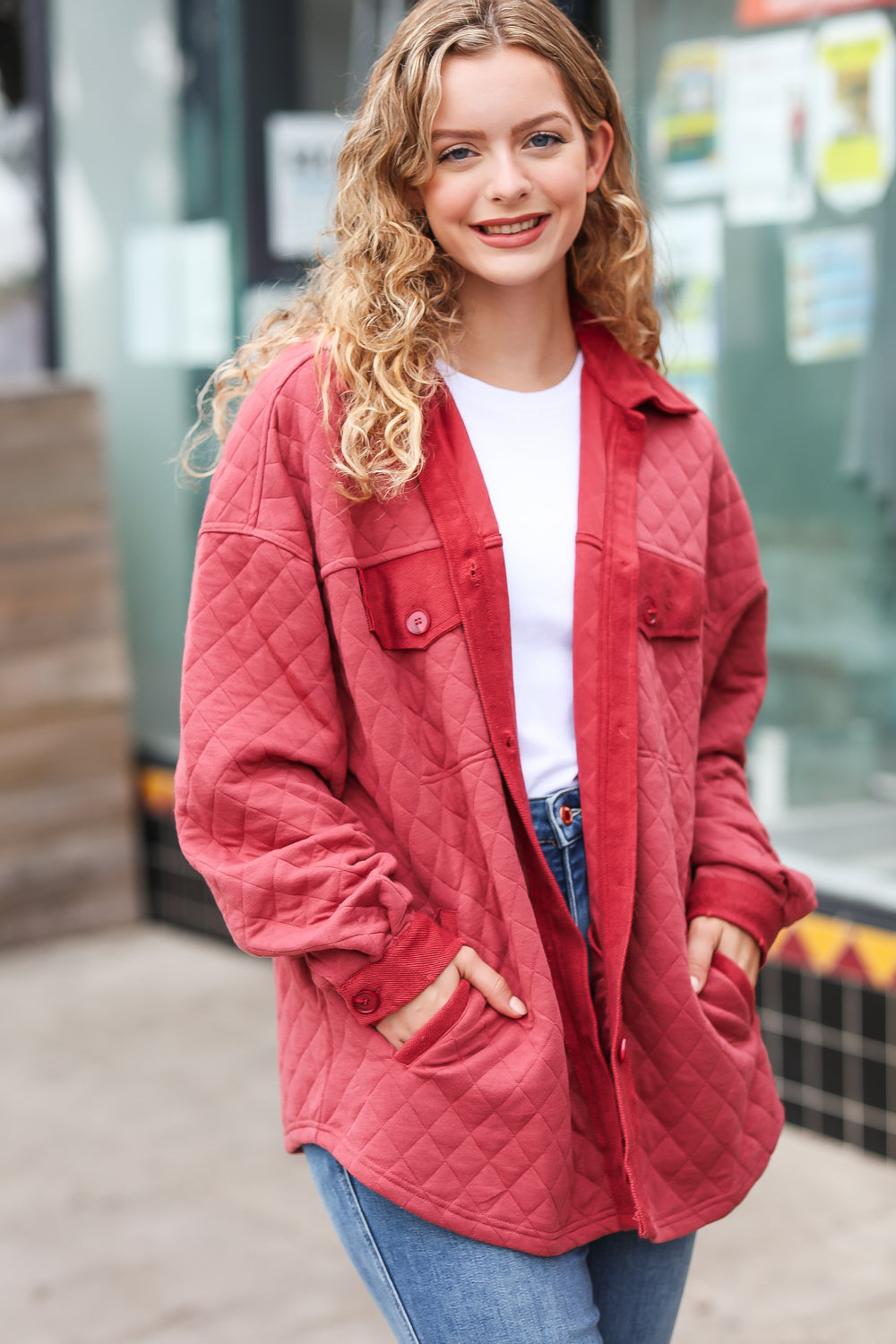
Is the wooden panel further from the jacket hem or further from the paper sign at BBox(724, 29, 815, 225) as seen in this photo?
the jacket hem

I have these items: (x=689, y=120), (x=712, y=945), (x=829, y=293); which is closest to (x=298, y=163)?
(x=689, y=120)

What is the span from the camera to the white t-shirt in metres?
1.67

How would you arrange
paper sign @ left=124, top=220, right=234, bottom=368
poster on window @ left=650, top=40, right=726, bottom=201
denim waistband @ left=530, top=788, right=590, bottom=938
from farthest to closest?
paper sign @ left=124, top=220, right=234, bottom=368 < poster on window @ left=650, top=40, right=726, bottom=201 < denim waistband @ left=530, top=788, right=590, bottom=938

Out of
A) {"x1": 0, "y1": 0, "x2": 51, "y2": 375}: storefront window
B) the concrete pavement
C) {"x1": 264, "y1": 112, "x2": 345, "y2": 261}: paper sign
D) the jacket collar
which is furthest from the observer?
→ {"x1": 0, "y1": 0, "x2": 51, "y2": 375}: storefront window

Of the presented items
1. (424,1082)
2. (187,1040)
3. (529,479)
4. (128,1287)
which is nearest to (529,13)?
(529,479)

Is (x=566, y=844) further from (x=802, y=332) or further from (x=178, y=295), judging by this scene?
(x=178, y=295)

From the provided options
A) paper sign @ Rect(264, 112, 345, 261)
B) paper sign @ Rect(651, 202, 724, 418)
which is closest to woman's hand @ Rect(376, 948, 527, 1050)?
paper sign @ Rect(651, 202, 724, 418)

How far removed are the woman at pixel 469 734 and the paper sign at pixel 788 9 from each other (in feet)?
6.95

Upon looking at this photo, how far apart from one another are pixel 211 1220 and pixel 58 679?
7.25 ft

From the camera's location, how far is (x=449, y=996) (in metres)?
1.59

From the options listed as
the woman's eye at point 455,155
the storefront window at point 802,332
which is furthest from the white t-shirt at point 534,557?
the storefront window at point 802,332

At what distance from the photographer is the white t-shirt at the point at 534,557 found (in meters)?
1.67

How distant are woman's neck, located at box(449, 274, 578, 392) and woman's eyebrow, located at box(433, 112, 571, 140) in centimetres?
16

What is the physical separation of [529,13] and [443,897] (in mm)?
886
